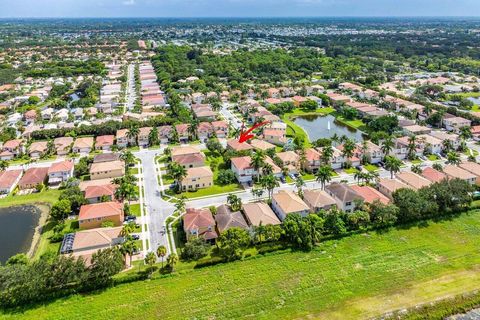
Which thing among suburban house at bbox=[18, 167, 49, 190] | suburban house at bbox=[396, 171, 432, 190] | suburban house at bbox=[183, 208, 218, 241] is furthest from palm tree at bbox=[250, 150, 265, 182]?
suburban house at bbox=[18, 167, 49, 190]

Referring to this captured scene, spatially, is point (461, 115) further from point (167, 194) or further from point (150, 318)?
point (150, 318)

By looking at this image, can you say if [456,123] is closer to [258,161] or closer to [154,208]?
[258,161]

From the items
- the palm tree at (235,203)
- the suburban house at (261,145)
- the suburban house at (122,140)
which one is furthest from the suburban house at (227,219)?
the suburban house at (122,140)

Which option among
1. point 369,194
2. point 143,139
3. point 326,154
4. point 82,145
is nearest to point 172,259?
point 369,194

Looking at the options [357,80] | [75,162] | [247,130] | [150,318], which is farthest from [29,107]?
[357,80]

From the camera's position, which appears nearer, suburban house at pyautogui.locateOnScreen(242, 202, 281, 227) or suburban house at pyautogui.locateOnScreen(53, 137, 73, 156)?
suburban house at pyautogui.locateOnScreen(242, 202, 281, 227)

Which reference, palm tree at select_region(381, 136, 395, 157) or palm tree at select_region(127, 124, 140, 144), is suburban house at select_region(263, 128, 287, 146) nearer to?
palm tree at select_region(381, 136, 395, 157)
